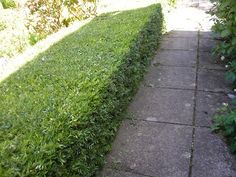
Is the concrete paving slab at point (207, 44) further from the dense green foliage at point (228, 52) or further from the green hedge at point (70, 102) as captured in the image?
the green hedge at point (70, 102)

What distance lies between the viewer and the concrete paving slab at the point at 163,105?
158 inches

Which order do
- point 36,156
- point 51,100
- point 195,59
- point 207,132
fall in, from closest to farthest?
point 36,156, point 51,100, point 207,132, point 195,59

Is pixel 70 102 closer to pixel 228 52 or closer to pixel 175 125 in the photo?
pixel 175 125

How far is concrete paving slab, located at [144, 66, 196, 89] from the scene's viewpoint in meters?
4.89

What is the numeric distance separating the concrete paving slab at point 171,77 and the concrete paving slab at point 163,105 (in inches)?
8.0

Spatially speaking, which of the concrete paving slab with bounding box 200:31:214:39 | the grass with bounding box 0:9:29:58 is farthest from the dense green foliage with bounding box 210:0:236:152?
the grass with bounding box 0:9:29:58

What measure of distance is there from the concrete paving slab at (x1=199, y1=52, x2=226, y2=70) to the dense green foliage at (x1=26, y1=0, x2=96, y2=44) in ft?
8.74

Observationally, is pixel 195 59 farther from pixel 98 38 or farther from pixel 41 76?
pixel 41 76

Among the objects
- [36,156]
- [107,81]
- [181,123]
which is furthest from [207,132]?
[36,156]

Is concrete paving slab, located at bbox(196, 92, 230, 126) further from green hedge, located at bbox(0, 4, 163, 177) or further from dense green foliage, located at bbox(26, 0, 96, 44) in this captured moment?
dense green foliage, located at bbox(26, 0, 96, 44)

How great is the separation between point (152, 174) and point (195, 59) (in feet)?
10.4

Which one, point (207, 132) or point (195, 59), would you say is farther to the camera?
point (195, 59)

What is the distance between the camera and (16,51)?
6.48m

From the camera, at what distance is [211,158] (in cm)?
327
